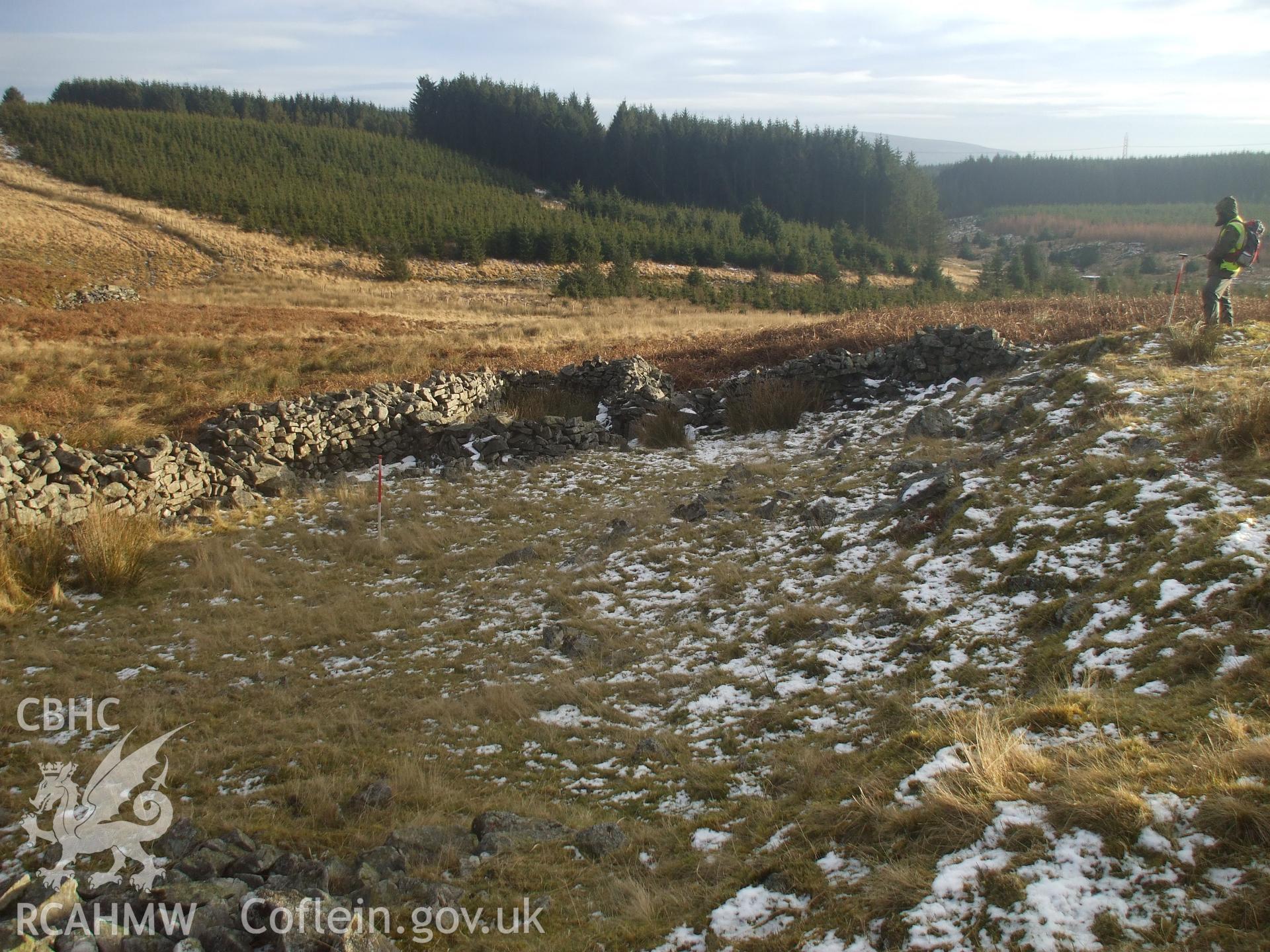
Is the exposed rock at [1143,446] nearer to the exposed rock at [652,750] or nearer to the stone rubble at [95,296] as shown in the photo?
the exposed rock at [652,750]

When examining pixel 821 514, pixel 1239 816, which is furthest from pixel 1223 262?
pixel 1239 816

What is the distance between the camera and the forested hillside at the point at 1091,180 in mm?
106375

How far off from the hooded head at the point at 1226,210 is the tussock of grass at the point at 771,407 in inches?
265

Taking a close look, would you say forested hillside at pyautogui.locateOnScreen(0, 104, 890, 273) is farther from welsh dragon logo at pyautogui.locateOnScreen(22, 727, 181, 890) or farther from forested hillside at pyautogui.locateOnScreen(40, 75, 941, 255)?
welsh dragon logo at pyautogui.locateOnScreen(22, 727, 181, 890)

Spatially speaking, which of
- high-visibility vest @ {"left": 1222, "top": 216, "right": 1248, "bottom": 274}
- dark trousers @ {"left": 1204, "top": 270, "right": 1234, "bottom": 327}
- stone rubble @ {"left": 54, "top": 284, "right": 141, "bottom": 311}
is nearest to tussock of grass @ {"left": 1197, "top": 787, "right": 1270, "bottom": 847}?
dark trousers @ {"left": 1204, "top": 270, "right": 1234, "bottom": 327}

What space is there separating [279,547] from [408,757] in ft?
18.0

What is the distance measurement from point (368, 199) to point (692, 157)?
127 feet

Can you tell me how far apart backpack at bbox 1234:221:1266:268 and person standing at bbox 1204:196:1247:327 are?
4 cm

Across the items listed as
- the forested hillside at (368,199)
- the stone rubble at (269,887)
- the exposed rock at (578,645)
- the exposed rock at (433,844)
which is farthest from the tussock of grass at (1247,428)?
the forested hillside at (368,199)

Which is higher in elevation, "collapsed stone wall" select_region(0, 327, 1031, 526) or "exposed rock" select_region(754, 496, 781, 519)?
"collapsed stone wall" select_region(0, 327, 1031, 526)

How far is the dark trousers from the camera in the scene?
11.0 meters

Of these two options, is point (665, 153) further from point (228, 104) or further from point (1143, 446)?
point (1143, 446)

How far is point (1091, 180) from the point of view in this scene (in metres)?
119

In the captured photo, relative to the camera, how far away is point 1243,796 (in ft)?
9.11
